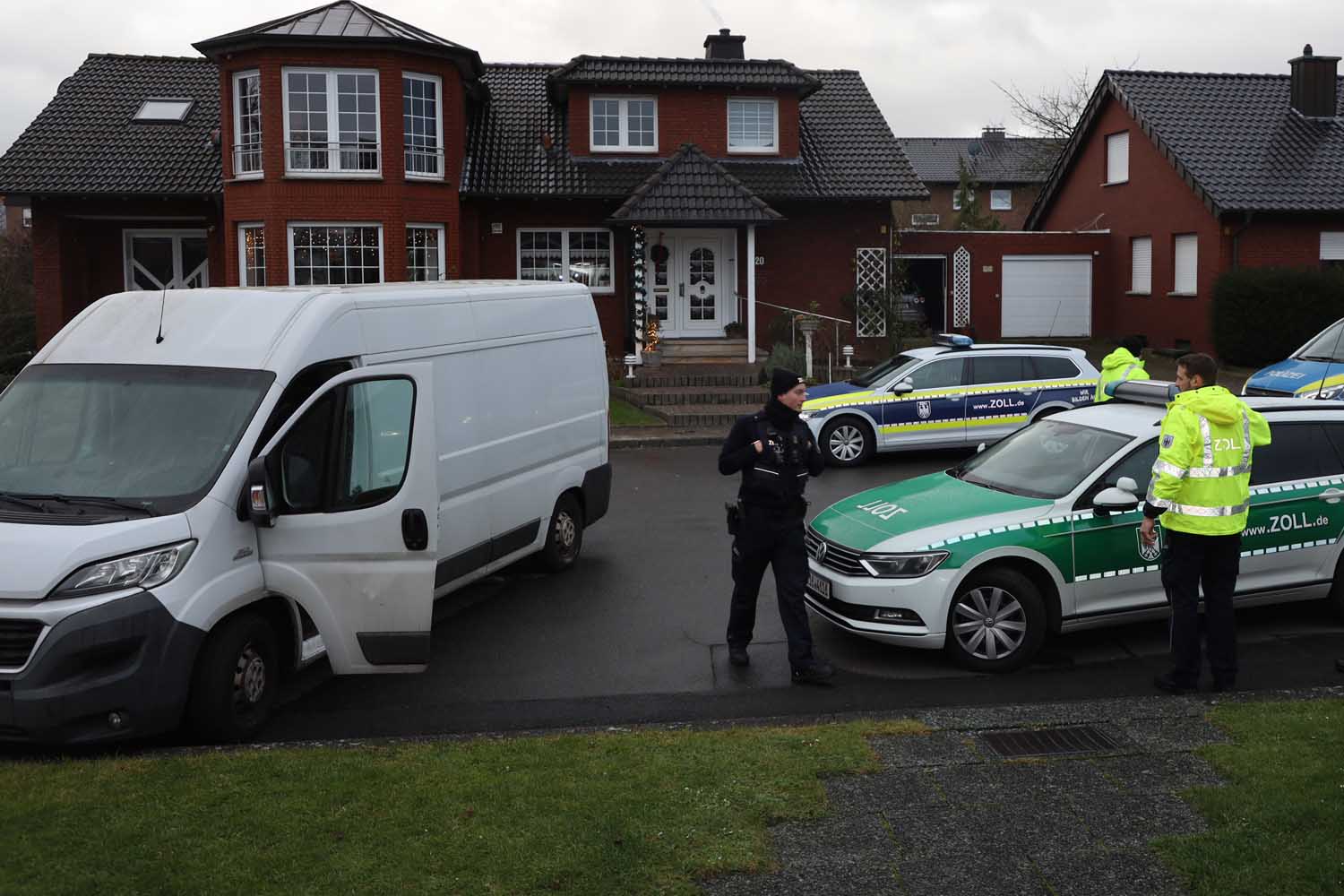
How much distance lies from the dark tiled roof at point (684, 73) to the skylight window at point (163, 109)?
27.0ft

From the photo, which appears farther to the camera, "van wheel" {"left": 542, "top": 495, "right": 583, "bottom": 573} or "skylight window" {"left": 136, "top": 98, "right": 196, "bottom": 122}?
"skylight window" {"left": 136, "top": 98, "right": 196, "bottom": 122}

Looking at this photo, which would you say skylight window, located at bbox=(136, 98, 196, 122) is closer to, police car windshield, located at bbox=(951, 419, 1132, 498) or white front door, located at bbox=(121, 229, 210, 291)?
white front door, located at bbox=(121, 229, 210, 291)

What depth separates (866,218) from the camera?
28203 mm

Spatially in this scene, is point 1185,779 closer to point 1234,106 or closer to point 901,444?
point 901,444

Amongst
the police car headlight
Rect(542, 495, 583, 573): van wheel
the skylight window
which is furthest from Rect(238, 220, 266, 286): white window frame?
the police car headlight

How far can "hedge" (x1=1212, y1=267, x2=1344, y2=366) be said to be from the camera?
81.4 ft

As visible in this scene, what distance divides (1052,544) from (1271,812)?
285 cm

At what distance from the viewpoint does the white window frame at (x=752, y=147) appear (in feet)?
92.2

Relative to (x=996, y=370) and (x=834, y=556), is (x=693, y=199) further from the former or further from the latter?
(x=834, y=556)

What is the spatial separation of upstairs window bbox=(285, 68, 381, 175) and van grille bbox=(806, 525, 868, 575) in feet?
61.8

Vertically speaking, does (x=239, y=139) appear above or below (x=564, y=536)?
above

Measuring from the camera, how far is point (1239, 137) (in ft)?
95.9

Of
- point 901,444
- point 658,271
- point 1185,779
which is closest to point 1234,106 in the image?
point 658,271

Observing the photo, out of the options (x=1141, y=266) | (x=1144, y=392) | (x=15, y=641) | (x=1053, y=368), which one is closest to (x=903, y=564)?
(x=1144, y=392)
